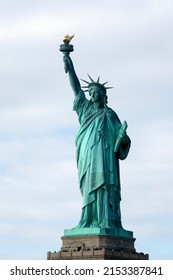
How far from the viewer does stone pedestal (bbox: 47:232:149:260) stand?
47.8 metres

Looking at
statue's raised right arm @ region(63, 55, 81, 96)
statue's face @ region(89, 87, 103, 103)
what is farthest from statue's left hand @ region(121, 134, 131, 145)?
statue's raised right arm @ region(63, 55, 81, 96)

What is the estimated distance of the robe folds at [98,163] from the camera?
164 feet

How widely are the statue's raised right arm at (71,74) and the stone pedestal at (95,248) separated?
7.03 m

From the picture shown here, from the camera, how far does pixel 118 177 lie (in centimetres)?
5103

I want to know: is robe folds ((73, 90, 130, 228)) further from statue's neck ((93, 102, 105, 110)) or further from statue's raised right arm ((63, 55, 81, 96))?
statue's raised right arm ((63, 55, 81, 96))

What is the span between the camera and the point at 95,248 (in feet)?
158

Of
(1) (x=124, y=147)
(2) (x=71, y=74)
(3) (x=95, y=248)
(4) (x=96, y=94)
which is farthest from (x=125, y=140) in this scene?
(3) (x=95, y=248)

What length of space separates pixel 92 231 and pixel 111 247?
43.2 inches

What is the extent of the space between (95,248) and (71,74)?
8505mm

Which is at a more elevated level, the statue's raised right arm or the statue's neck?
the statue's raised right arm

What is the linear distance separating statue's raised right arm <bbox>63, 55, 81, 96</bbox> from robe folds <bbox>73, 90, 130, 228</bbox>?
0.32 metres

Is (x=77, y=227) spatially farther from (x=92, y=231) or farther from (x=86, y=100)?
(x=86, y=100)
